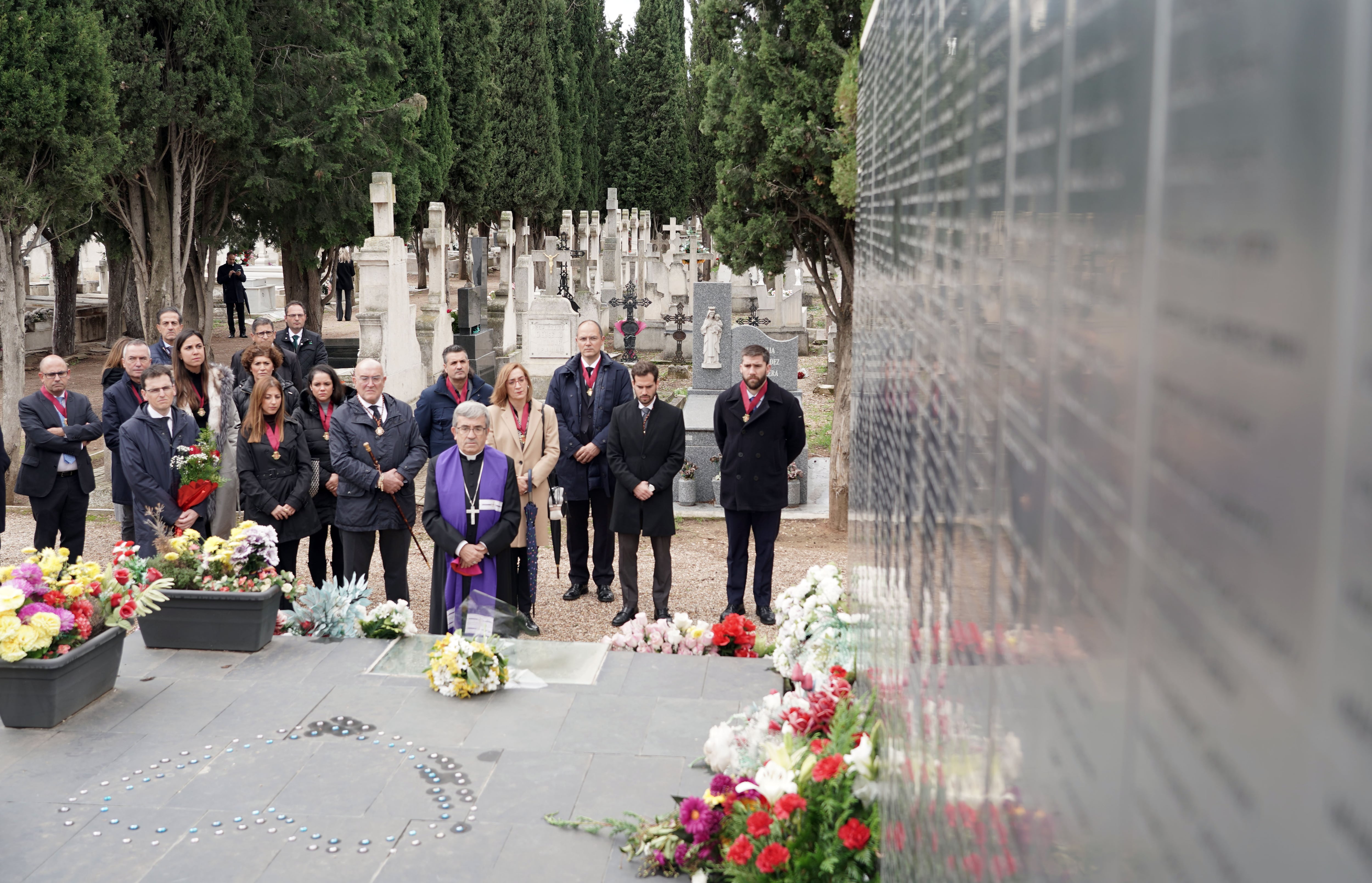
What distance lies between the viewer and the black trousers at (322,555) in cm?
816

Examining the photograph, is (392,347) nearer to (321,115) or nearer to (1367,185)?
(321,115)

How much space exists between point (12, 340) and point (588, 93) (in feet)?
109

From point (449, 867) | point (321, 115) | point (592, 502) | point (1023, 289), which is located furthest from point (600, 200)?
point (1023, 289)

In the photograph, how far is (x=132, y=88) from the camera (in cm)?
1512

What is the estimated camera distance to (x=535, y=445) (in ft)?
26.6

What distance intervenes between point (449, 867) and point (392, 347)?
12520mm

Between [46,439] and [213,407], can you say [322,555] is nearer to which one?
[213,407]

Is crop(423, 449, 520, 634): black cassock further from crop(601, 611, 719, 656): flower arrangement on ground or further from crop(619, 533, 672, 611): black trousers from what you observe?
crop(619, 533, 672, 611): black trousers

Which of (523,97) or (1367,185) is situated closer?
(1367,185)

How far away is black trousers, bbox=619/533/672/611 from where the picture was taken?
8156mm

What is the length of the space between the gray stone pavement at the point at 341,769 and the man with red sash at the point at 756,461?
1727 mm

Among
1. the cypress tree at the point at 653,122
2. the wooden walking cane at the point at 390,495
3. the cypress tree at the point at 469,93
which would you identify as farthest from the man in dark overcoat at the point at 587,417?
the cypress tree at the point at 653,122

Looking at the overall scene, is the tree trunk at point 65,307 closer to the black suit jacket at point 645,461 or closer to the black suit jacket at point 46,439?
the black suit jacket at point 46,439

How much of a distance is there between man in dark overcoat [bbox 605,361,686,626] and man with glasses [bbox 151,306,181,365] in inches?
142
